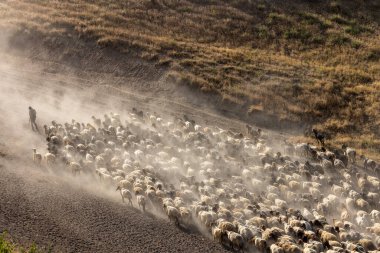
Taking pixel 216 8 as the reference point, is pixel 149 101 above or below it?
below

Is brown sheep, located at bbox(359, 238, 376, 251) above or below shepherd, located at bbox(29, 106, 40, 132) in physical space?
above

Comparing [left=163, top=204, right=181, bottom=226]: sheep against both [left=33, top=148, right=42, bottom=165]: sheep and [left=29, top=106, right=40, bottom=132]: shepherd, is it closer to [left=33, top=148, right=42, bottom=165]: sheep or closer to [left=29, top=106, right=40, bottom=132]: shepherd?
[left=33, top=148, right=42, bottom=165]: sheep

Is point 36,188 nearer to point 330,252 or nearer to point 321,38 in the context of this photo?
point 330,252

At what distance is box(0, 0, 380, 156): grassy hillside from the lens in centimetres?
3984

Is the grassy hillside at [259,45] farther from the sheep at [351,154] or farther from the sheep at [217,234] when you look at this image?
the sheep at [217,234]

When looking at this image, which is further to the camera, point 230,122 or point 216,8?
point 216,8

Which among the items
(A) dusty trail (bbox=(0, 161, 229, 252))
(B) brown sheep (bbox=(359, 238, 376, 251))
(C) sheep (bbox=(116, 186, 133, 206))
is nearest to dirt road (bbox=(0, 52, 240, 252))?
(A) dusty trail (bbox=(0, 161, 229, 252))

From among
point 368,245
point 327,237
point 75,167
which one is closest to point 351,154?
point 368,245

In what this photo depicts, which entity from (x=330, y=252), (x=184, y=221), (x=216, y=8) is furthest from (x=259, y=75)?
(x=330, y=252)

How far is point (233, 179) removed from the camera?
92.4 feet

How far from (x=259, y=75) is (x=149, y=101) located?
34.0 ft

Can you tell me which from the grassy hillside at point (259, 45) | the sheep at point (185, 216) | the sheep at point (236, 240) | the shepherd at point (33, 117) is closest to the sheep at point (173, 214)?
the sheep at point (185, 216)

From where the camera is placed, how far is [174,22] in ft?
182

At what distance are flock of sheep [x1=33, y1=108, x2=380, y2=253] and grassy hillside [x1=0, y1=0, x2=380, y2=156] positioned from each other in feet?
20.4
